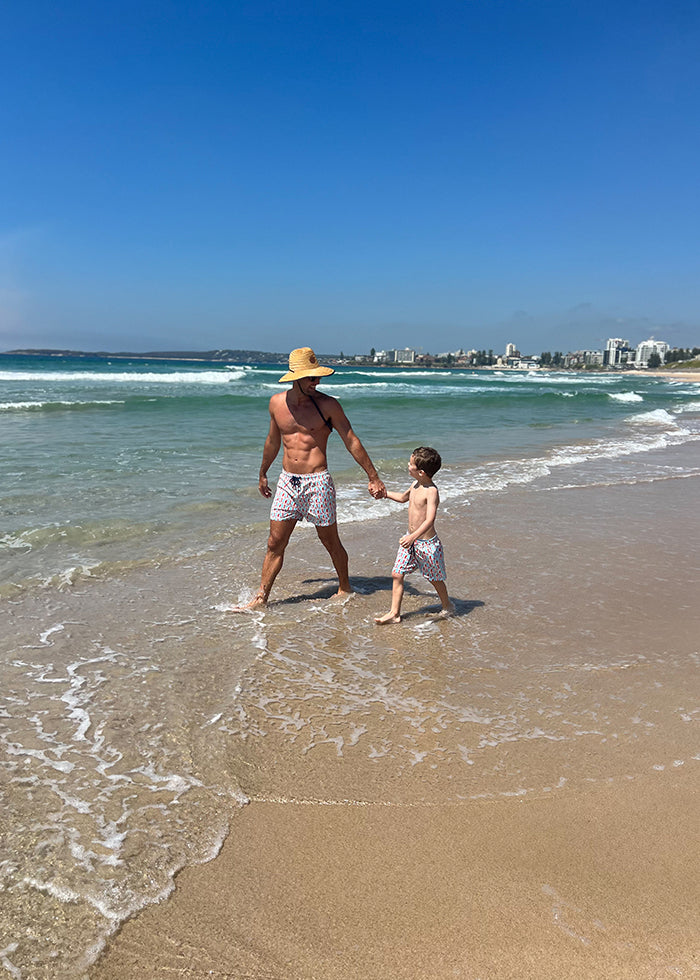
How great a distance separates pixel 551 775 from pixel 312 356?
312 cm

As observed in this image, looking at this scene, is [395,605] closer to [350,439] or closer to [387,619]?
[387,619]

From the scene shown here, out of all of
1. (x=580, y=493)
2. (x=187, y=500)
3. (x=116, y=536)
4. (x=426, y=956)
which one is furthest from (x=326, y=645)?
(x=580, y=493)

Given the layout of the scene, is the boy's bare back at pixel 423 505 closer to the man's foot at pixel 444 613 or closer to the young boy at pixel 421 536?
the young boy at pixel 421 536

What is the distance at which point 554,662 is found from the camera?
414cm

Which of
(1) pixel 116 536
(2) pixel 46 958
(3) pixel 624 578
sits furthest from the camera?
(1) pixel 116 536

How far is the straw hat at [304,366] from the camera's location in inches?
191

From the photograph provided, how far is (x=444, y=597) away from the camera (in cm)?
491

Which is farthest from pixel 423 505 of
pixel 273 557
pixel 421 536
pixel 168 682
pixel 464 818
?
pixel 464 818

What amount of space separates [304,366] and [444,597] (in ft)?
6.24

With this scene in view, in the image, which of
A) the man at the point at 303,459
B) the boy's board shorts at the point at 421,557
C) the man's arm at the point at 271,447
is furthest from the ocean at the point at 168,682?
the man's arm at the point at 271,447

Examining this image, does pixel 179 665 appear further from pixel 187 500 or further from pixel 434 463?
pixel 187 500

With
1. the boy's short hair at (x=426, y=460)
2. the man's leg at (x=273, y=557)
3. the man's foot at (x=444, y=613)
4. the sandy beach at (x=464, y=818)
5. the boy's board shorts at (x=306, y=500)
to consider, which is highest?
the boy's short hair at (x=426, y=460)

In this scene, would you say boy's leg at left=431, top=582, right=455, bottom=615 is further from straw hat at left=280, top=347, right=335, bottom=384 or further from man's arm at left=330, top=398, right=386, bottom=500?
straw hat at left=280, top=347, right=335, bottom=384

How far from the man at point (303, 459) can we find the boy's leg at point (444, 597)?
2.56 ft
